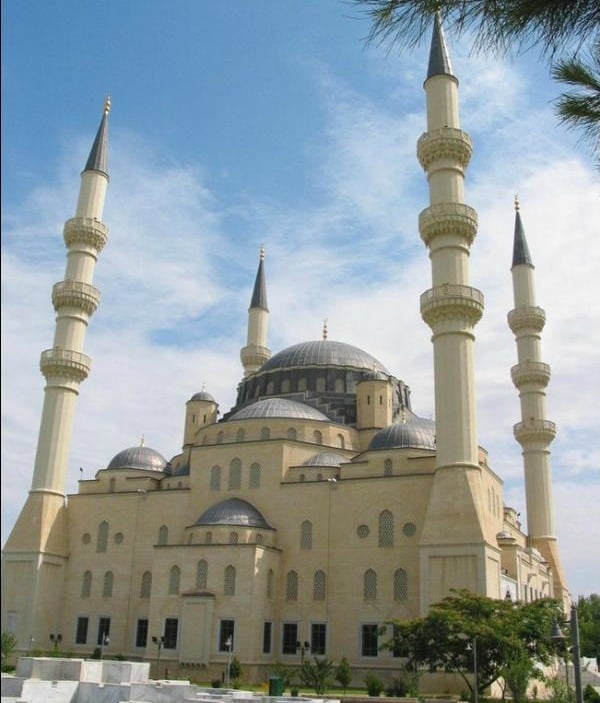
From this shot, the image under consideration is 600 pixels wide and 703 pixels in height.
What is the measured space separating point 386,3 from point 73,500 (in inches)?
1235

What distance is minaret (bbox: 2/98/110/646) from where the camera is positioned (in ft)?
106

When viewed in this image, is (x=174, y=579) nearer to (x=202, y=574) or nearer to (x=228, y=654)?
(x=202, y=574)

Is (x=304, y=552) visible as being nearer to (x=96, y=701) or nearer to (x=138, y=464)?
(x=138, y=464)

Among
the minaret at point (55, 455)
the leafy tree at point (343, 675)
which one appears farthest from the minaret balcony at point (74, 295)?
the leafy tree at point (343, 675)

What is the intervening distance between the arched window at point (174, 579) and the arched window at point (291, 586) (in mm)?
4130

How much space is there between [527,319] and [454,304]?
12.0m

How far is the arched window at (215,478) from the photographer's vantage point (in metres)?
33.2

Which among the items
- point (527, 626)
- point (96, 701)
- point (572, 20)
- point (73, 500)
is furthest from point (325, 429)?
point (572, 20)

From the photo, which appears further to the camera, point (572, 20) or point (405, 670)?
point (405, 670)

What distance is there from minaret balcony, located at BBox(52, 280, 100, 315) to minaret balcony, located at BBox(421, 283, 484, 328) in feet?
49.1

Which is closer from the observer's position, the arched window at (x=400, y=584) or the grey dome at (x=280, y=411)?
the arched window at (x=400, y=584)

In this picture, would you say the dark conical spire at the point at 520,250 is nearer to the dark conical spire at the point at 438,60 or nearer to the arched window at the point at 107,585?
the dark conical spire at the point at 438,60

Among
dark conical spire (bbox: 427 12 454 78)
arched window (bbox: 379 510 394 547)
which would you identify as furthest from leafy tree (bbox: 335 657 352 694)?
dark conical spire (bbox: 427 12 454 78)

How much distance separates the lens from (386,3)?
7469 millimetres
